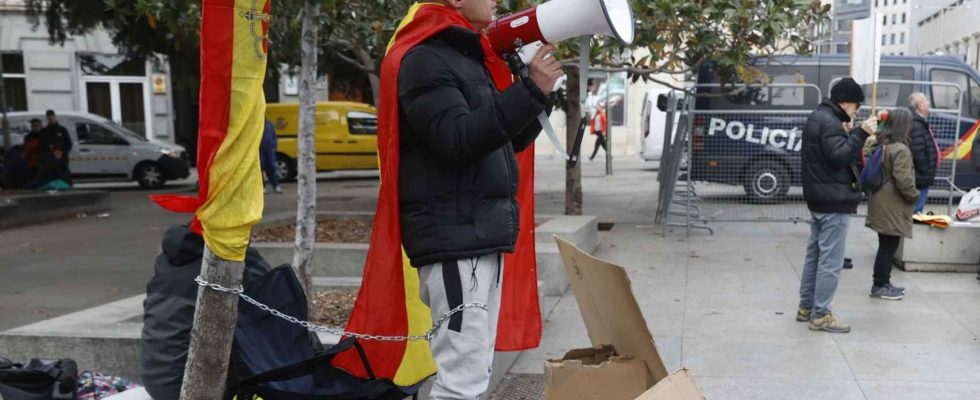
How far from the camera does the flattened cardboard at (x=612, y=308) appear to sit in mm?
2943

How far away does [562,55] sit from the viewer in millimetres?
7809

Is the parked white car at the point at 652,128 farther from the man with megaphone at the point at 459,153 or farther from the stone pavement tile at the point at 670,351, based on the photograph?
the man with megaphone at the point at 459,153

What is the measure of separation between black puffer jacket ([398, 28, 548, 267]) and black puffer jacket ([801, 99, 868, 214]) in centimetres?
352

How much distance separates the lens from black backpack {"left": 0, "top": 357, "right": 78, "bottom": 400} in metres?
3.39

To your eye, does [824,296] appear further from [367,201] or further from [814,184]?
[367,201]

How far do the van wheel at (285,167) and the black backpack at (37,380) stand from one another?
1636cm

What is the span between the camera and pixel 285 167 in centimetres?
1980

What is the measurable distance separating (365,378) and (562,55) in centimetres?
503

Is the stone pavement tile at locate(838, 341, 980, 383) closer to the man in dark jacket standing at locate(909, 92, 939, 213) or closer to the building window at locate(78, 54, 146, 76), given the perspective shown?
the man in dark jacket standing at locate(909, 92, 939, 213)

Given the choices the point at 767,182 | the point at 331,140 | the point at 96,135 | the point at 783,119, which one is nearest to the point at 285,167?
the point at 331,140

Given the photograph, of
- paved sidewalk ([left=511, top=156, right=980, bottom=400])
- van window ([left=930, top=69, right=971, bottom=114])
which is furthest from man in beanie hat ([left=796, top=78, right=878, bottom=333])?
van window ([left=930, top=69, right=971, bottom=114])

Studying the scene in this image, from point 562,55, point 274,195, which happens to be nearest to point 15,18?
point 274,195

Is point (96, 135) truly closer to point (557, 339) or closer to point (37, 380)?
point (557, 339)

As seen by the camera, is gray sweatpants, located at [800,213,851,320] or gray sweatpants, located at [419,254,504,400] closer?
gray sweatpants, located at [419,254,504,400]
